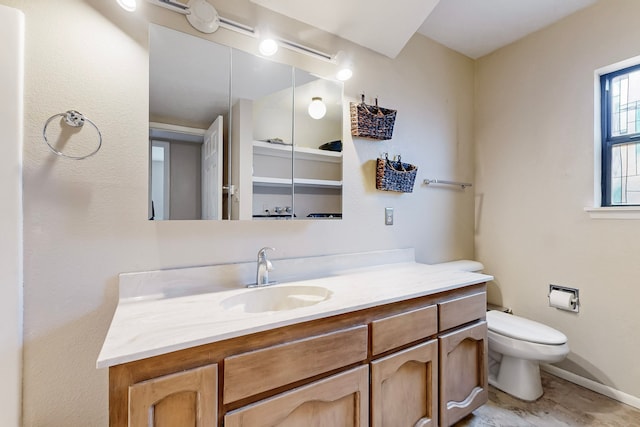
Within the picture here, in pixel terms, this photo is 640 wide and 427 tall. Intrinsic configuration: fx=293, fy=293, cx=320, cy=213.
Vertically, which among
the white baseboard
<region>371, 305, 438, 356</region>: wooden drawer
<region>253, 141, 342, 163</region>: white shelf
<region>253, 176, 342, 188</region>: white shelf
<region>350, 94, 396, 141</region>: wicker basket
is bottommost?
the white baseboard

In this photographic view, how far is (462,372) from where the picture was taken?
1.52 m

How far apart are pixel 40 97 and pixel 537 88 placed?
2909mm

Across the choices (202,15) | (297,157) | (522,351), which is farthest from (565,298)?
(202,15)

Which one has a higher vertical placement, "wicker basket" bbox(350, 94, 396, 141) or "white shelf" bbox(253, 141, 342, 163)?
"wicker basket" bbox(350, 94, 396, 141)

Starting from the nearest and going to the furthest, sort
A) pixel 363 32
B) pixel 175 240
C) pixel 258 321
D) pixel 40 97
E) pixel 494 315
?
A: 1. pixel 258 321
2. pixel 40 97
3. pixel 175 240
4. pixel 363 32
5. pixel 494 315

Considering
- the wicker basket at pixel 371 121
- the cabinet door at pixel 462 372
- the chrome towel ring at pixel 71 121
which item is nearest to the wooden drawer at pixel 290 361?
the cabinet door at pixel 462 372

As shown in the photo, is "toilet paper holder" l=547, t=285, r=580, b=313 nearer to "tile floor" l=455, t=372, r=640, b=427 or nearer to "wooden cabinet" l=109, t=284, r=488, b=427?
"tile floor" l=455, t=372, r=640, b=427

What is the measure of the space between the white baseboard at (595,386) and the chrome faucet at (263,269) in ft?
7.13

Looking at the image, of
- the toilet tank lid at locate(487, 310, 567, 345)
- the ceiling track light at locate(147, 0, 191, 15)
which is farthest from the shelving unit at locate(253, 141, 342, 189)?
the toilet tank lid at locate(487, 310, 567, 345)

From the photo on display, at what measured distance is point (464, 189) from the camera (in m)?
2.49

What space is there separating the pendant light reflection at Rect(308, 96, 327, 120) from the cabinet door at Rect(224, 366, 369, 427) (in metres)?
1.32

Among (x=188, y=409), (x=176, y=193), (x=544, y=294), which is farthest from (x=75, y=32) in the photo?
(x=544, y=294)

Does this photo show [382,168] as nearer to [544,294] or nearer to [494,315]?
[494,315]

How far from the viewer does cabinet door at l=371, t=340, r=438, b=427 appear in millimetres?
1193
